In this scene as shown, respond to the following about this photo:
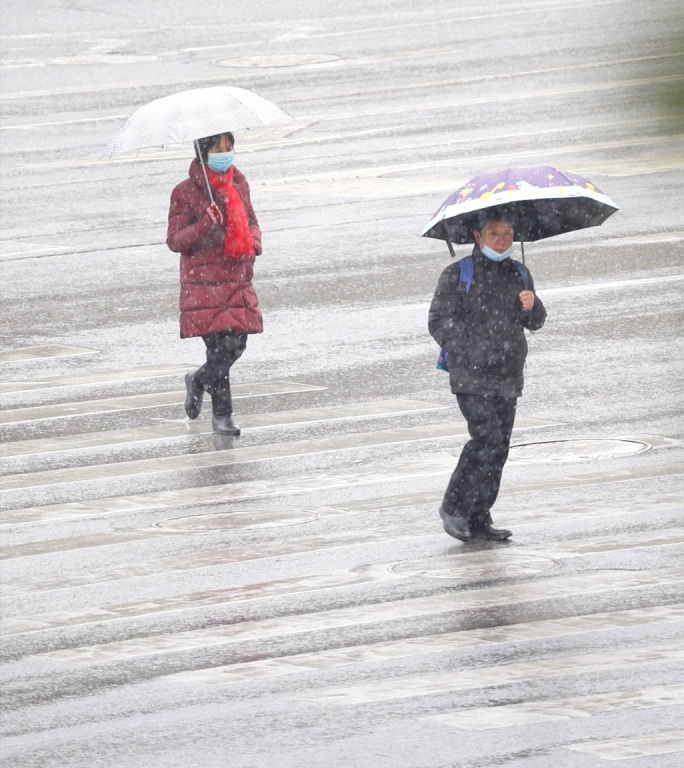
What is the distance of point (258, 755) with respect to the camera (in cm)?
534

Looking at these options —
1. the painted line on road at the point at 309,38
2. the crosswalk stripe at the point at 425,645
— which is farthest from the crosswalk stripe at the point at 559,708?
the painted line on road at the point at 309,38

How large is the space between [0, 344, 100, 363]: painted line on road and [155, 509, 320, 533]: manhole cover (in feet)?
14.9

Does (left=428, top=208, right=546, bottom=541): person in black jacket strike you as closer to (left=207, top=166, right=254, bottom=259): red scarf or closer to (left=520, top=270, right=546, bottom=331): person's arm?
(left=520, top=270, right=546, bottom=331): person's arm

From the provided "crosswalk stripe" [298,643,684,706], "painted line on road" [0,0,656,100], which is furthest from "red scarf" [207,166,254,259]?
"painted line on road" [0,0,656,100]

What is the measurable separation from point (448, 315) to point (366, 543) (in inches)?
38.7

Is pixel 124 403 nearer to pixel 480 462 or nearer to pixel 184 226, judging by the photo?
pixel 184 226

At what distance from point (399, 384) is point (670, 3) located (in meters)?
9.41

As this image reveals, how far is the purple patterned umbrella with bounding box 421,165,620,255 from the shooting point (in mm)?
7910

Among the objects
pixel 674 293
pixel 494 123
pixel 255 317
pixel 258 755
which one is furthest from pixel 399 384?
pixel 494 123

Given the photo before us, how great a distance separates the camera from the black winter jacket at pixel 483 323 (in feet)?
26.6

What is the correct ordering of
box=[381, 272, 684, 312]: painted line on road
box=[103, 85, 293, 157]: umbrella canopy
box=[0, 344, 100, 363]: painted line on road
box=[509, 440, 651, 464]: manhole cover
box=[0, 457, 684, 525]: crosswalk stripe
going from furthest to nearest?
box=[381, 272, 684, 312]: painted line on road, box=[0, 344, 100, 363]: painted line on road, box=[103, 85, 293, 157]: umbrella canopy, box=[509, 440, 651, 464]: manhole cover, box=[0, 457, 684, 525]: crosswalk stripe

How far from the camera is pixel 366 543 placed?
8.10 metres

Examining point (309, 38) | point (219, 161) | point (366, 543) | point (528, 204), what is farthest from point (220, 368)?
point (309, 38)

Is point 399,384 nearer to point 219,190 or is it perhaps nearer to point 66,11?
point 219,190
